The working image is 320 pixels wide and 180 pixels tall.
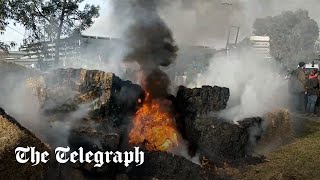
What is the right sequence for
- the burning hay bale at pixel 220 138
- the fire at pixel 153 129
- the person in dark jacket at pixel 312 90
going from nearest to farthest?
the fire at pixel 153 129 → the burning hay bale at pixel 220 138 → the person in dark jacket at pixel 312 90

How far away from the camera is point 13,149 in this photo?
6.16 m

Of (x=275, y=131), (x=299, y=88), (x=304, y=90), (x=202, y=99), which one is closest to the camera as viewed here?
(x=202, y=99)

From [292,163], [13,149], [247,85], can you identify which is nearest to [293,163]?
[292,163]

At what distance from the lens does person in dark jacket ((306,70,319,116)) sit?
750 inches

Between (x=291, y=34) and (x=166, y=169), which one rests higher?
(x=291, y=34)

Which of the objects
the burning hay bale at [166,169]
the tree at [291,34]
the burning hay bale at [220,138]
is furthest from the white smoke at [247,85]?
the tree at [291,34]

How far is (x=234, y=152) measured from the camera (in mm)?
10750

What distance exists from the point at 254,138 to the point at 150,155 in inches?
170

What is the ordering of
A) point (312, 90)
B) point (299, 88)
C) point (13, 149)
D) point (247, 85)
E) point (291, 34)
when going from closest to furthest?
1. point (13, 149)
2. point (247, 85)
3. point (312, 90)
4. point (299, 88)
5. point (291, 34)

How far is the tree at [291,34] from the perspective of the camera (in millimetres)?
62125

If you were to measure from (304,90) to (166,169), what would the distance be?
45.3ft

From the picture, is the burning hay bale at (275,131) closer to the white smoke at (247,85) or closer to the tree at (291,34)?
the white smoke at (247,85)

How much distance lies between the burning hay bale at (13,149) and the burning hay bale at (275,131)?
7.60 meters

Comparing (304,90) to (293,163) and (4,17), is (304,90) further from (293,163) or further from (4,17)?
(4,17)
